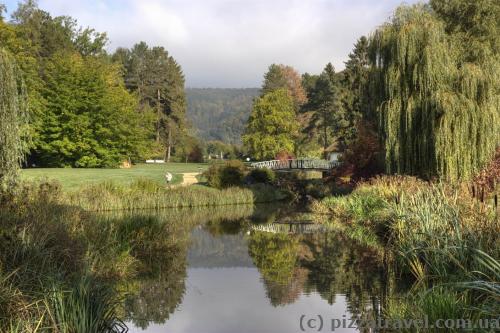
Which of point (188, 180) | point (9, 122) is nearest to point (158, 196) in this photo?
point (188, 180)

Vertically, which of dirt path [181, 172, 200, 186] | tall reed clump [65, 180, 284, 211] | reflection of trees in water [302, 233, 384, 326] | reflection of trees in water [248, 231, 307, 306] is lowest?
reflection of trees in water [248, 231, 307, 306]

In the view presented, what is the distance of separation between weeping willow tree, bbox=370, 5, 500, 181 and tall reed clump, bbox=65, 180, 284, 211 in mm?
14126

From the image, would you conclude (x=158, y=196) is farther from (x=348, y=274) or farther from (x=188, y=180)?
(x=348, y=274)

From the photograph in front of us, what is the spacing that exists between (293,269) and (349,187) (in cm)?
1948

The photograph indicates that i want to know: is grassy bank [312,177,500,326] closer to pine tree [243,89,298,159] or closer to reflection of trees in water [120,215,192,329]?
reflection of trees in water [120,215,192,329]

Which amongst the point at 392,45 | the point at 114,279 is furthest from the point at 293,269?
the point at 392,45

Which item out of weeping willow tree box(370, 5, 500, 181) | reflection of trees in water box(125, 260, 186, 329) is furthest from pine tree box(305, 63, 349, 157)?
reflection of trees in water box(125, 260, 186, 329)

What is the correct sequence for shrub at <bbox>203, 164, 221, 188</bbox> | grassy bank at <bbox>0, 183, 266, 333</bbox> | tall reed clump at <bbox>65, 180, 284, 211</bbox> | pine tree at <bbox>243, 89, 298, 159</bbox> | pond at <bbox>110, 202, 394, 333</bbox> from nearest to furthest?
grassy bank at <bbox>0, 183, 266, 333</bbox> < pond at <bbox>110, 202, 394, 333</bbox> < tall reed clump at <bbox>65, 180, 284, 211</bbox> < shrub at <bbox>203, 164, 221, 188</bbox> < pine tree at <bbox>243, 89, 298, 159</bbox>

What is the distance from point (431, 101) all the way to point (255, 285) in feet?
36.6

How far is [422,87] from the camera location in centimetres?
2023

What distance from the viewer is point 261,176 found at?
1558 inches

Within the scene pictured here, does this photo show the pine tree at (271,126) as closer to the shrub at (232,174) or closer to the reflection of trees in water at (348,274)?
the shrub at (232,174)

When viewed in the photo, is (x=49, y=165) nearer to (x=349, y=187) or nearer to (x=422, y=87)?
(x=349, y=187)

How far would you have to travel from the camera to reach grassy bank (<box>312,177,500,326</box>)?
22.1 feet
